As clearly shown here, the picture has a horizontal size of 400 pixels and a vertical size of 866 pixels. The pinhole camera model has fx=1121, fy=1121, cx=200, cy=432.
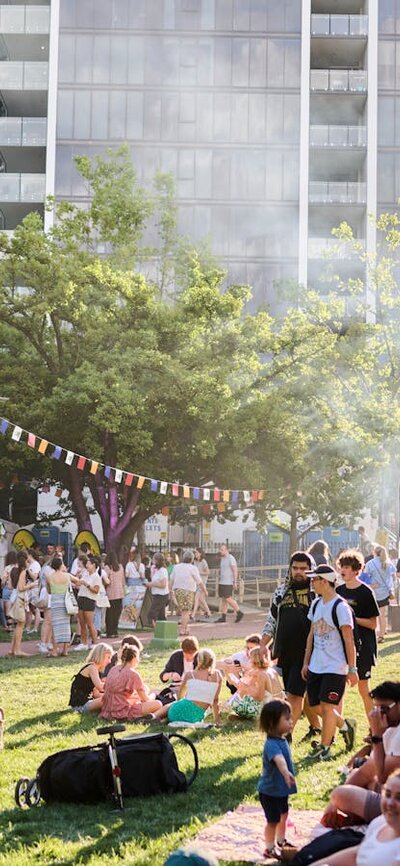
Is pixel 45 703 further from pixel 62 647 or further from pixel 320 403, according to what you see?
pixel 320 403

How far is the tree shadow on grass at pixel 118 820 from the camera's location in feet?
22.0

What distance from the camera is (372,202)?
52.3m

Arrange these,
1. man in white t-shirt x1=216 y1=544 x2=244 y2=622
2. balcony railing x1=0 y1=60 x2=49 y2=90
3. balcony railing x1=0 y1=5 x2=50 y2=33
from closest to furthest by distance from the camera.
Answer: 1. man in white t-shirt x1=216 y1=544 x2=244 y2=622
2. balcony railing x1=0 y1=60 x2=49 y2=90
3. balcony railing x1=0 y1=5 x2=50 y2=33

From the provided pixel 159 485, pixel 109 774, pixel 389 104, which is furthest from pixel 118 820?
pixel 389 104

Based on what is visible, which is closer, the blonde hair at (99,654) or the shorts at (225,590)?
the blonde hair at (99,654)

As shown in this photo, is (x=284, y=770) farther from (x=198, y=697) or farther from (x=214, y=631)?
(x=214, y=631)

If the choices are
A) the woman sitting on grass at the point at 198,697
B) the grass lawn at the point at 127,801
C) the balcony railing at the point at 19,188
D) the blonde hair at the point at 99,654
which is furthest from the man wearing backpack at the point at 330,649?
the balcony railing at the point at 19,188

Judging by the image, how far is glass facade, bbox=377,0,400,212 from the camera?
5281cm

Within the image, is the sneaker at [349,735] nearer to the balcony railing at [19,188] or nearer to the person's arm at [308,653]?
the person's arm at [308,653]

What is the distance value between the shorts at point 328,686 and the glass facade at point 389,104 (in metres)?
45.8

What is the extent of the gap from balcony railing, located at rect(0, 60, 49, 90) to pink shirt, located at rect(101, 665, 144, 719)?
45138mm

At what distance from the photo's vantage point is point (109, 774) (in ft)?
25.1

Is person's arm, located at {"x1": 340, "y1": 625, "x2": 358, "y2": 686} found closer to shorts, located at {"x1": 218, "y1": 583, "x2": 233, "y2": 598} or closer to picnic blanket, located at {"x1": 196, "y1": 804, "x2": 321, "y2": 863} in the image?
picnic blanket, located at {"x1": 196, "y1": 804, "x2": 321, "y2": 863}

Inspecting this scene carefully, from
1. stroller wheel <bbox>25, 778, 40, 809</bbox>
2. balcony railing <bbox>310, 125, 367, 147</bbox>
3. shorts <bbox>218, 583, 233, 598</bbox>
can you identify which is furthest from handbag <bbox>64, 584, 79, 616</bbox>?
balcony railing <bbox>310, 125, 367, 147</bbox>
